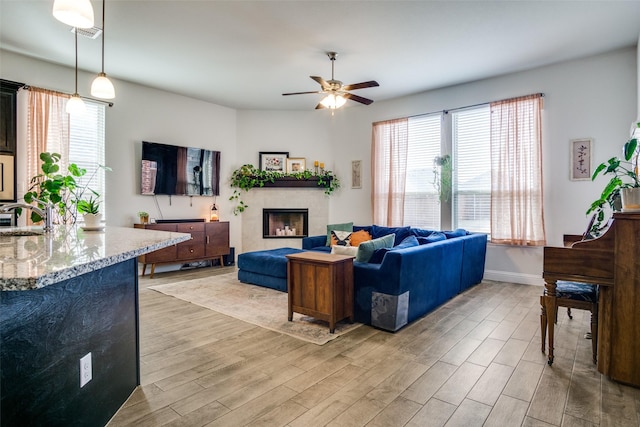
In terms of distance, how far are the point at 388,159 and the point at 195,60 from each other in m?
3.47

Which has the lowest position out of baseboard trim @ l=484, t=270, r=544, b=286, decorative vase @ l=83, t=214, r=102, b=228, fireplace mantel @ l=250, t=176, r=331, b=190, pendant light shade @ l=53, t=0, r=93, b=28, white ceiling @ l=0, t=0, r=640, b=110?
baseboard trim @ l=484, t=270, r=544, b=286

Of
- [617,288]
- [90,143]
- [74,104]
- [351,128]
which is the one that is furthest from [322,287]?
[351,128]

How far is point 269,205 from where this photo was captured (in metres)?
6.78

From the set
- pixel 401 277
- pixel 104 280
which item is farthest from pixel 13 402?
pixel 401 277

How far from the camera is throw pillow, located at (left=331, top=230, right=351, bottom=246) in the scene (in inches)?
201

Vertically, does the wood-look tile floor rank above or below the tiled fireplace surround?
below

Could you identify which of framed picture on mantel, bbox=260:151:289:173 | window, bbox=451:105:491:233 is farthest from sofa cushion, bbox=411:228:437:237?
framed picture on mantel, bbox=260:151:289:173

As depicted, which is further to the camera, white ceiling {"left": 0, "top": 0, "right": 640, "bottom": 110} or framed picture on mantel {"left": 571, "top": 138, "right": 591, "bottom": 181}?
framed picture on mantel {"left": 571, "top": 138, "right": 591, "bottom": 181}

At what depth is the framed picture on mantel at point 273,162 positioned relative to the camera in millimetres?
6859

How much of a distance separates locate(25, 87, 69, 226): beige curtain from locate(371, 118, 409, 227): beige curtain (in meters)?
4.77

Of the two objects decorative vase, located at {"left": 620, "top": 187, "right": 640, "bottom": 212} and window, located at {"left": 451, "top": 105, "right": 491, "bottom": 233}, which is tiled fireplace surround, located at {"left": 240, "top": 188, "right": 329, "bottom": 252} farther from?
decorative vase, located at {"left": 620, "top": 187, "right": 640, "bottom": 212}

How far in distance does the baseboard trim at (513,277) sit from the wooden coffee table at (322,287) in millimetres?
2984

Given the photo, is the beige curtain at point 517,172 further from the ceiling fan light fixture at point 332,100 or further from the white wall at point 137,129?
the white wall at point 137,129

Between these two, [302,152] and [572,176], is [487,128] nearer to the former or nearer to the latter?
[572,176]
